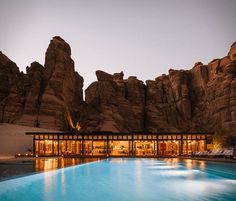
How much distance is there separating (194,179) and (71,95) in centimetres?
7966

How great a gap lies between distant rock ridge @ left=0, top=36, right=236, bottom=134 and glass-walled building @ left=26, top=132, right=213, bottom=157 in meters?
23.2

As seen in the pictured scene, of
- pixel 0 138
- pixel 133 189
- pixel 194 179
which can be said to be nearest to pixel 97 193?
pixel 133 189

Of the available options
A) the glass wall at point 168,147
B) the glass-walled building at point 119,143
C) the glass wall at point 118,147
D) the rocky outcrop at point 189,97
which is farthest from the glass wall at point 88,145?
the rocky outcrop at point 189,97

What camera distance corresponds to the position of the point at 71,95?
96.2 m

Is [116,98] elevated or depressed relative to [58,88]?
depressed

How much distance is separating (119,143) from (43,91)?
123 feet

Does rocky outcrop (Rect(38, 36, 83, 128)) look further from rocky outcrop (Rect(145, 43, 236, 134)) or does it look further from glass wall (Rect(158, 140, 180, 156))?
glass wall (Rect(158, 140, 180, 156))

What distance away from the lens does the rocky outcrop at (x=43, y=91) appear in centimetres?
8532

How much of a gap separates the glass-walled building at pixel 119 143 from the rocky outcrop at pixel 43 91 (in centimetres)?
2393

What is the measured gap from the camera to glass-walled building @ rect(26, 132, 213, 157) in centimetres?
5862

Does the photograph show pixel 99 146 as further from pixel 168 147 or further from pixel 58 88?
pixel 58 88

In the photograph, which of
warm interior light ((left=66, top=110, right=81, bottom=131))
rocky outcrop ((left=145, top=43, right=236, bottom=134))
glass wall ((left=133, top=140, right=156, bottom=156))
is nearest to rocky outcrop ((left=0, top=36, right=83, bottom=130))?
warm interior light ((left=66, top=110, right=81, bottom=131))

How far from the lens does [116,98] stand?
95.9 meters

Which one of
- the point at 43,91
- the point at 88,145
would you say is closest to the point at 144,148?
the point at 88,145
